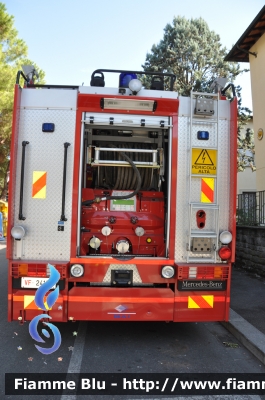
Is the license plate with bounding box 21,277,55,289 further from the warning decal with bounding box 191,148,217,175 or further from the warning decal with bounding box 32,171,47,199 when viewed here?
the warning decal with bounding box 191,148,217,175

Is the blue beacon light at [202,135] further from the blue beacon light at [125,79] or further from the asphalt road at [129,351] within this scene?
the asphalt road at [129,351]

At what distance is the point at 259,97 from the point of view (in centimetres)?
1212

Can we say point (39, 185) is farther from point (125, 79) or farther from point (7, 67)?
point (7, 67)

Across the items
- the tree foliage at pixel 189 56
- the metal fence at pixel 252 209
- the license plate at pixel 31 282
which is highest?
the tree foliage at pixel 189 56

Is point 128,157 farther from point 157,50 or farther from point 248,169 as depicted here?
point 157,50

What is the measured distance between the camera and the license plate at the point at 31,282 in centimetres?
424

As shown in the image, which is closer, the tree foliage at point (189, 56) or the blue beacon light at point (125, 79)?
the blue beacon light at point (125, 79)

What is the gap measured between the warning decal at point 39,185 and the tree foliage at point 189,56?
2027 cm

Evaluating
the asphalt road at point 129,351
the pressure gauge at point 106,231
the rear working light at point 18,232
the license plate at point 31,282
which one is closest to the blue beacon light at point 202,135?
the pressure gauge at point 106,231

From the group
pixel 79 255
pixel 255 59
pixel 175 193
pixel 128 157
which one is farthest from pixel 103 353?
pixel 255 59

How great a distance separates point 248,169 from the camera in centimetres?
2388

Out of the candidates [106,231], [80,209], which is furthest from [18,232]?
[106,231]

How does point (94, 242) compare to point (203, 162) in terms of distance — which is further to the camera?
point (94, 242)

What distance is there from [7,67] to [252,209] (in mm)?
12961
